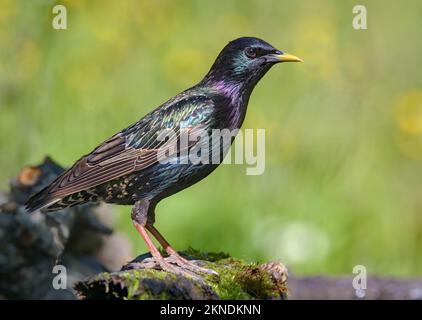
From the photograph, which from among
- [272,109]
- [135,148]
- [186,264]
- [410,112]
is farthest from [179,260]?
[410,112]

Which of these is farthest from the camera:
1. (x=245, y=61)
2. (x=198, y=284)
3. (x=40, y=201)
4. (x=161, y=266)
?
(x=245, y=61)

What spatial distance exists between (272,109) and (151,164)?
13.1 feet

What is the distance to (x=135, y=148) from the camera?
19.5 ft

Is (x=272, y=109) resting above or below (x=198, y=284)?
above

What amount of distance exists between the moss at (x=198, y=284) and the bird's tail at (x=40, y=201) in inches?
35.9

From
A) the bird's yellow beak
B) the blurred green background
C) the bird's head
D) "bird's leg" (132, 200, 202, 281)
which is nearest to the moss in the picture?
"bird's leg" (132, 200, 202, 281)

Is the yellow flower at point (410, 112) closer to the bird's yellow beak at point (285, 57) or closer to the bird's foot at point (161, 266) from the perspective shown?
the bird's yellow beak at point (285, 57)

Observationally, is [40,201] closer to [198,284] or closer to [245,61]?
[198,284]

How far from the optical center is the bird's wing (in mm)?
5844

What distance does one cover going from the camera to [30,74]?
910 cm

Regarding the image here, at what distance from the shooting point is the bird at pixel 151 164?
19.0ft

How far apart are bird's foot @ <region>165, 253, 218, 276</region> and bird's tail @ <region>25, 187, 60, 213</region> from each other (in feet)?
2.58

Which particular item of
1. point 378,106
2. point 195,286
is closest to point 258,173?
point 378,106

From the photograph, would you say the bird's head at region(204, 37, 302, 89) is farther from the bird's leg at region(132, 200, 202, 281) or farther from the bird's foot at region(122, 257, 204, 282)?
the bird's foot at region(122, 257, 204, 282)
